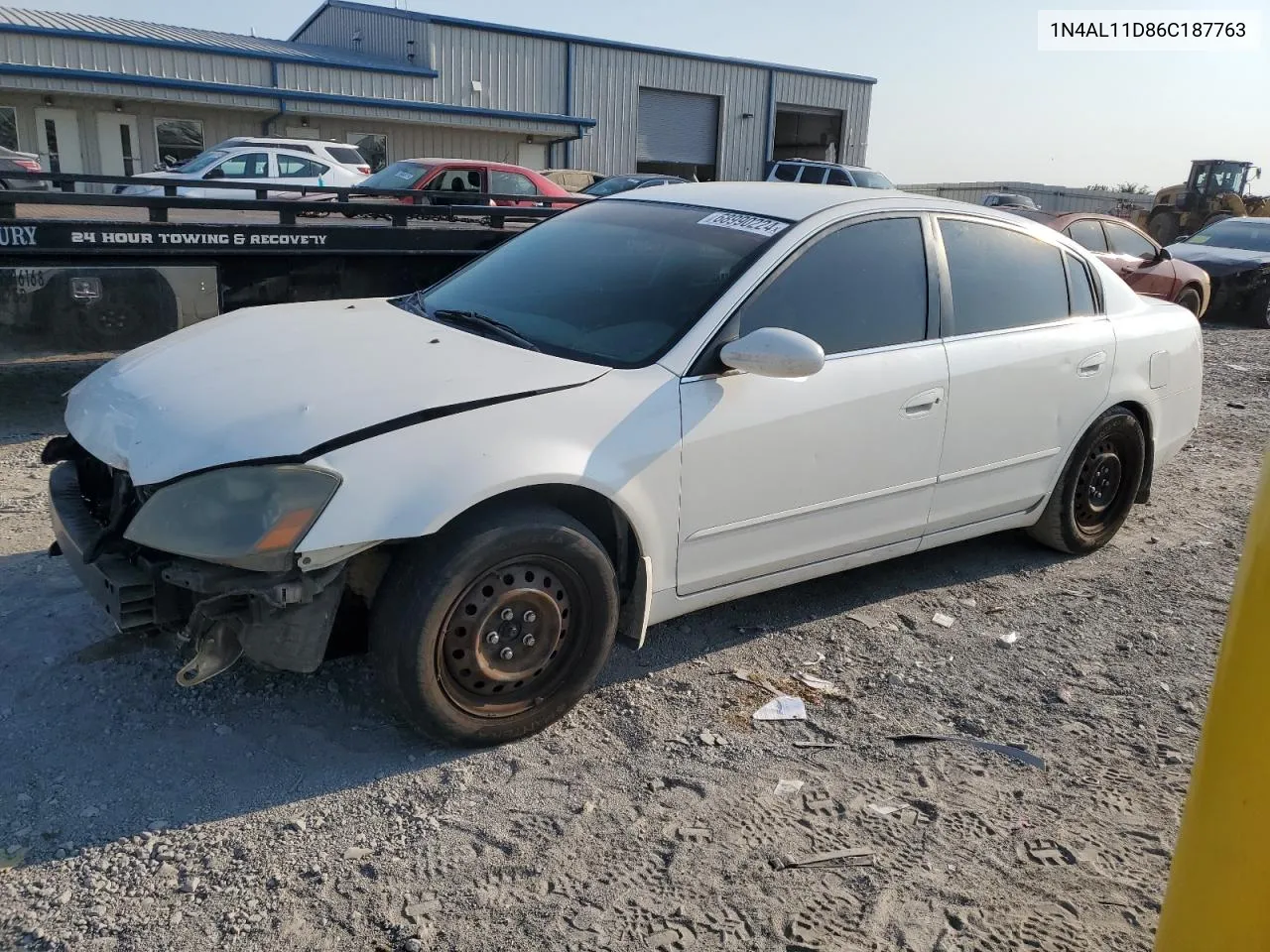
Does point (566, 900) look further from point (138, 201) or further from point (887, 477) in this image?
point (138, 201)

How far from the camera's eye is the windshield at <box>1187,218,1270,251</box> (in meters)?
16.0

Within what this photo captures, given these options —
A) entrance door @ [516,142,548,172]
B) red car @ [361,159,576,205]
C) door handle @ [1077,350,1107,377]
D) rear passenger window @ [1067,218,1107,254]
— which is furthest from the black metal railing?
entrance door @ [516,142,548,172]

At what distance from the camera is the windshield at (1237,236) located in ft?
52.5

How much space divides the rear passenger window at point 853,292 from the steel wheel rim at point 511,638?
113 centimetres

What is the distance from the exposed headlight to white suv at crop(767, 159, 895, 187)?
21.3 metres

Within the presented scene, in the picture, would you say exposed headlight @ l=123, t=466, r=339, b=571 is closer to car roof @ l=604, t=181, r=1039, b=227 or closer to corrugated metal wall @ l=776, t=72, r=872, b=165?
car roof @ l=604, t=181, r=1039, b=227

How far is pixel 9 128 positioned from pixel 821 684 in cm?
2845

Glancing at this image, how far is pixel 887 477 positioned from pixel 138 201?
4.70 meters

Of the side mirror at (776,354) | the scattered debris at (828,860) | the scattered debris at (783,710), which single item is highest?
the side mirror at (776,354)

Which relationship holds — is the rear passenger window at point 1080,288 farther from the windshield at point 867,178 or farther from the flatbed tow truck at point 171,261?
the windshield at point 867,178

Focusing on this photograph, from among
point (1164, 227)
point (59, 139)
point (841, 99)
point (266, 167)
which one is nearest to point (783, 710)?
point (266, 167)

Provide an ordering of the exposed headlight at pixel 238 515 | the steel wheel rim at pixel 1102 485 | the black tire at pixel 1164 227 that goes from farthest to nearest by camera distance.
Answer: the black tire at pixel 1164 227 → the steel wheel rim at pixel 1102 485 → the exposed headlight at pixel 238 515

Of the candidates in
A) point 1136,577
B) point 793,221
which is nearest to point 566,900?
point 793,221

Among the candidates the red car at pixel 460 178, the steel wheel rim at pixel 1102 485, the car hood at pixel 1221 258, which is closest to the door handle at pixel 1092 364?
the steel wheel rim at pixel 1102 485
